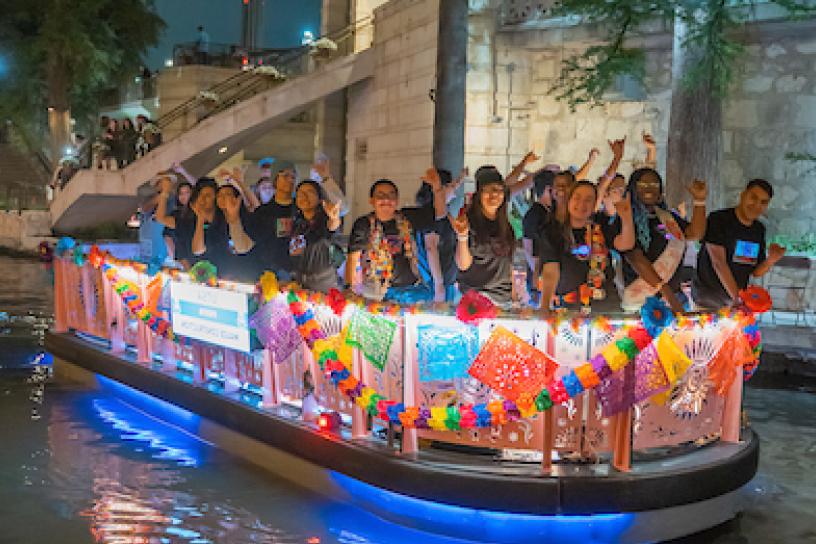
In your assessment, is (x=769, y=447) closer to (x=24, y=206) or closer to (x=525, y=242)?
(x=525, y=242)

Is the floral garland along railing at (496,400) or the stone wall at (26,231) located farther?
the stone wall at (26,231)

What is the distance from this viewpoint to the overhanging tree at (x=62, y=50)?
33.0m

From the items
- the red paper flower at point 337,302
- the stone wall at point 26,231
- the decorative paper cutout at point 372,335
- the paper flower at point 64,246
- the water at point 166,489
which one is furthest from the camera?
the stone wall at point 26,231

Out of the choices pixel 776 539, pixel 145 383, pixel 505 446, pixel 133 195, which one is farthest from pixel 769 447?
pixel 133 195

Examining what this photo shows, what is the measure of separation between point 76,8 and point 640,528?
31.5 metres

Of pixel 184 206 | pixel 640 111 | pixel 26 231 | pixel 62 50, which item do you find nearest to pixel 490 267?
pixel 184 206

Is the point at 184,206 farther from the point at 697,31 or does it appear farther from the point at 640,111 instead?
the point at 640,111

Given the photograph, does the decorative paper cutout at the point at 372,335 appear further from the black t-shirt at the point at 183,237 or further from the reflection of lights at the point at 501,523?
the black t-shirt at the point at 183,237

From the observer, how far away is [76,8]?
3325 cm

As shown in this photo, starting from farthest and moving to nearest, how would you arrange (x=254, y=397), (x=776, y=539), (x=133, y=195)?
(x=133, y=195), (x=254, y=397), (x=776, y=539)

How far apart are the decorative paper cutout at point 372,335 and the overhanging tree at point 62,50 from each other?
2899cm

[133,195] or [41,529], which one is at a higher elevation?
[133,195]

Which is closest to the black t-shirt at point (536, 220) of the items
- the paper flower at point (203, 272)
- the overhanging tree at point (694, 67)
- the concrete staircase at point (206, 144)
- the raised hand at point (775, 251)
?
the raised hand at point (775, 251)

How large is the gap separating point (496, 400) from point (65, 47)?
30198mm
